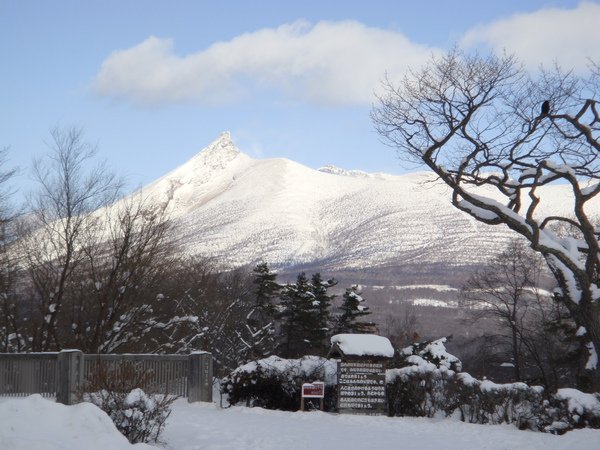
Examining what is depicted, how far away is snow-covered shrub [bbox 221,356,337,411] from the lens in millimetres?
20828

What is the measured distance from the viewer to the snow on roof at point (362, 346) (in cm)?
2109

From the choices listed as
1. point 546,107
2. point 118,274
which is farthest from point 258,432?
point 118,274

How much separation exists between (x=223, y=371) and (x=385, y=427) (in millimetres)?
26743

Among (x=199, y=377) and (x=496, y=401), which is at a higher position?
(x=199, y=377)

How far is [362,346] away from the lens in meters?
21.2

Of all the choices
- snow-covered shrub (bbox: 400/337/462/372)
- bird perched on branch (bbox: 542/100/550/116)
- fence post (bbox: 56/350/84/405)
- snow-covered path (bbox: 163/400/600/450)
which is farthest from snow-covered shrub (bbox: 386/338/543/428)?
snow-covered shrub (bbox: 400/337/462/372)

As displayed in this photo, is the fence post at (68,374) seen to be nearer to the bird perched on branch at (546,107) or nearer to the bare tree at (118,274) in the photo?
the bare tree at (118,274)

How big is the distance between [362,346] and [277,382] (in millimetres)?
2573

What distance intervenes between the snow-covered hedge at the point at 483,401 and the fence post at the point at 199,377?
5.13 m

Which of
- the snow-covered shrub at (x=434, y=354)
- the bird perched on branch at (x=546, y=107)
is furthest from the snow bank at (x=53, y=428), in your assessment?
the snow-covered shrub at (x=434, y=354)

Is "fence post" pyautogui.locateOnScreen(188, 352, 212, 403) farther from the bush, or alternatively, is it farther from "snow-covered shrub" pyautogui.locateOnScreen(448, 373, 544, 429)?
the bush

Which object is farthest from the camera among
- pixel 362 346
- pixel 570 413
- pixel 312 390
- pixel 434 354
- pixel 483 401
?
pixel 434 354

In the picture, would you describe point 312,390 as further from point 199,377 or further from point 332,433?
point 332,433

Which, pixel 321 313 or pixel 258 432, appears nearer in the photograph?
pixel 258 432
